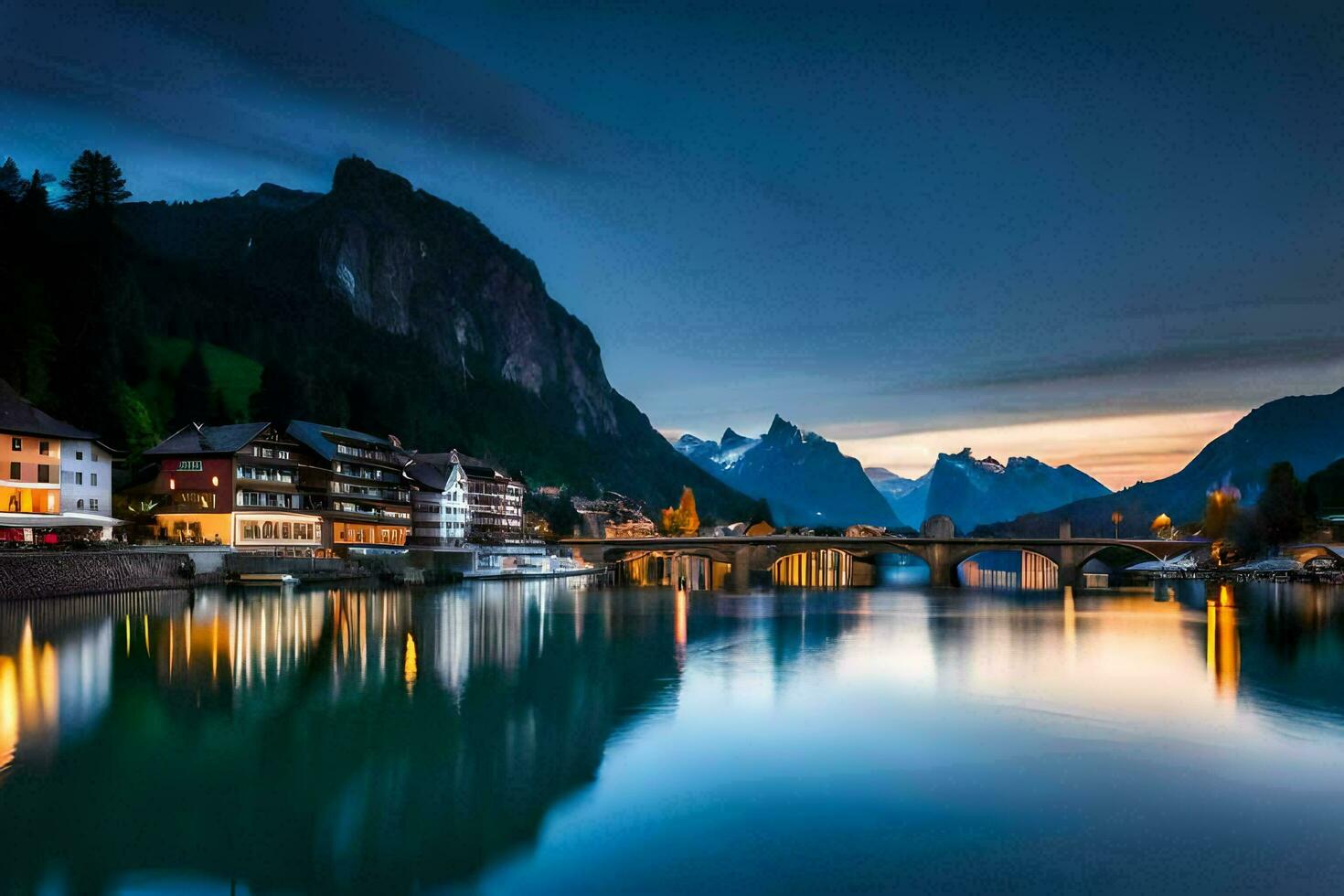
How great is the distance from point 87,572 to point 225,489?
23.4m

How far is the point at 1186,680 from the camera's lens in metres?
40.5

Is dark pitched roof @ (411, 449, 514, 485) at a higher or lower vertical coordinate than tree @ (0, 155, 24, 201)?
lower

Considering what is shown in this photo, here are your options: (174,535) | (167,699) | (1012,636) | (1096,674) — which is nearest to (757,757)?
(167,699)

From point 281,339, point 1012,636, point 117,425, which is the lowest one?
point 1012,636

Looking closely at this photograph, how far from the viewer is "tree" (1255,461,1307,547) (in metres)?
140

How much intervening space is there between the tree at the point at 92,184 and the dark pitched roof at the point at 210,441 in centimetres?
5423

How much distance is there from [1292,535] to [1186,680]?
12141 cm

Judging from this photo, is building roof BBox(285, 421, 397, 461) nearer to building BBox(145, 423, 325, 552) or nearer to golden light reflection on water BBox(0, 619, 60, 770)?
building BBox(145, 423, 325, 552)

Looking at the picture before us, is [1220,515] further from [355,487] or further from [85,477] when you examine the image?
[85,477]

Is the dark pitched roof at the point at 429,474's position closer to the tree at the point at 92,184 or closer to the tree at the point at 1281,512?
the tree at the point at 92,184

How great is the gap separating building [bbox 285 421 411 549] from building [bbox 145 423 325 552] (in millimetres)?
5305

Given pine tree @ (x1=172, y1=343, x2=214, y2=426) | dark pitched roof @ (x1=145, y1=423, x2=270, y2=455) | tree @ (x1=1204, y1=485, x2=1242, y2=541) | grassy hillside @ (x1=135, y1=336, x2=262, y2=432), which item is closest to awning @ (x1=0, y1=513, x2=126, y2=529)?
dark pitched roof @ (x1=145, y1=423, x2=270, y2=455)

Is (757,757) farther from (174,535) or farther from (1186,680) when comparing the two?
(174,535)

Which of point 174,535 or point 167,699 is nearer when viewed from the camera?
point 167,699
